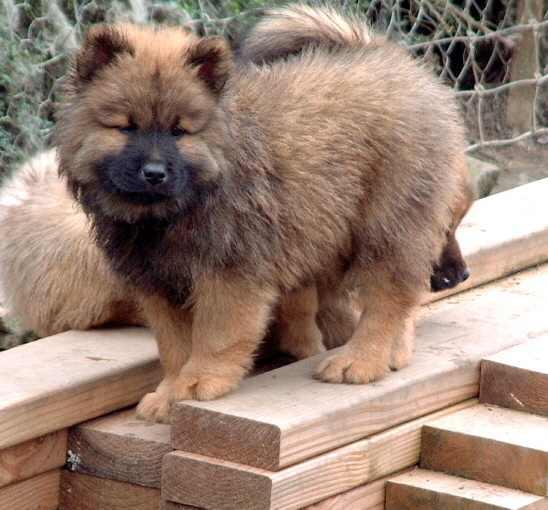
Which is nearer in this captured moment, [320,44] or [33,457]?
[33,457]

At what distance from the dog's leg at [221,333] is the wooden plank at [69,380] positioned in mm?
322

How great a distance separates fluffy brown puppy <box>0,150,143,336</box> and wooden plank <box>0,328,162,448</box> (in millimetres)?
185

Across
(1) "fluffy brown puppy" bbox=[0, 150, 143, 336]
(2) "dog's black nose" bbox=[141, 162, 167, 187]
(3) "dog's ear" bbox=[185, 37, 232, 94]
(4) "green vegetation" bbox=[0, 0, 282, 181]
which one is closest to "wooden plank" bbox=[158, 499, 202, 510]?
(2) "dog's black nose" bbox=[141, 162, 167, 187]

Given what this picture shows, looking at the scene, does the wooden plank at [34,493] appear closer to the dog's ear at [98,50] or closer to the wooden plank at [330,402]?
the wooden plank at [330,402]

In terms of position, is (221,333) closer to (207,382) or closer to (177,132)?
(207,382)

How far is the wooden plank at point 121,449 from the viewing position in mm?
3570

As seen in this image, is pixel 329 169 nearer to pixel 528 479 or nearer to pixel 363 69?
pixel 363 69

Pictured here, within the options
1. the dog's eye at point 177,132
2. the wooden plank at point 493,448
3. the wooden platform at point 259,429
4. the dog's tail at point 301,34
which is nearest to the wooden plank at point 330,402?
the wooden platform at point 259,429

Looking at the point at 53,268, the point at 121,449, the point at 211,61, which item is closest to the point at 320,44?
the point at 211,61

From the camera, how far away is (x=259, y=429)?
326cm

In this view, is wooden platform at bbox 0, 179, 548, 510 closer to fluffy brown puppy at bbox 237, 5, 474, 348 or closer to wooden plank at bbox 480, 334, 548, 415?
wooden plank at bbox 480, 334, 548, 415

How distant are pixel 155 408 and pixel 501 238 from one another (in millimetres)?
2055

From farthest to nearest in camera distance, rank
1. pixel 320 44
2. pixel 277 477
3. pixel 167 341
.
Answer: pixel 320 44 → pixel 167 341 → pixel 277 477

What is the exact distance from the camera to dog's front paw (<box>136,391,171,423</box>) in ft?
12.1
